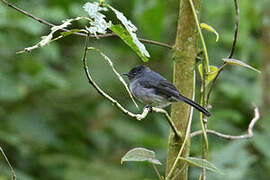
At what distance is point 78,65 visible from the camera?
5.01 meters

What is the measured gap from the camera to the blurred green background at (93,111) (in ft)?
12.5

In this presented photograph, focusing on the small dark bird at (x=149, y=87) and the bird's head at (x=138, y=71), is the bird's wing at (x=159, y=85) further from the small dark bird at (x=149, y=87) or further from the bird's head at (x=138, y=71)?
the bird's head at (x=138, y=71)

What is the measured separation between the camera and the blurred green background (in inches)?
150

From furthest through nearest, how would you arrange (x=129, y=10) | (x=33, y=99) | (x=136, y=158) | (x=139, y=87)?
(x=129, y=10), (x=33, y=99), (x=139, y=87), (x=136, y=158)

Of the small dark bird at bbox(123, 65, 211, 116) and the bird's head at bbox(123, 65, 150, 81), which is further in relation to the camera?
the bird's head at bbox(123, 65, 150, 81)

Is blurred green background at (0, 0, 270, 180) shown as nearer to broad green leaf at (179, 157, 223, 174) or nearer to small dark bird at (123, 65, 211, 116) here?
small dark bird at (123, 65, 211, 116)

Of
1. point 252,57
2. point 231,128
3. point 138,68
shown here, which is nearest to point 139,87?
point 138,68

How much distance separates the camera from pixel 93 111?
469cm

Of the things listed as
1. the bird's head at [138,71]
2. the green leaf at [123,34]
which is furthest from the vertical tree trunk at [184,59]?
the bird's head at [138,71]

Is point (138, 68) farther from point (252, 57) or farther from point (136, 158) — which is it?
point (136, 158)

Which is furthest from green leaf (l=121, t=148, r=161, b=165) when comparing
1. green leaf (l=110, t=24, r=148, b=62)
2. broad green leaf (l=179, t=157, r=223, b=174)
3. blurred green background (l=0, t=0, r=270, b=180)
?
blurred green background (l=0, t=0, r=270, b=180)

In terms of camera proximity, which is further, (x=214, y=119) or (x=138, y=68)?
(x=214, y=119)

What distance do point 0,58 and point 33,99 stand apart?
51cm

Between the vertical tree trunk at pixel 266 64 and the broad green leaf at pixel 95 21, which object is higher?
the vertical tree trunk at pixel 266 64
